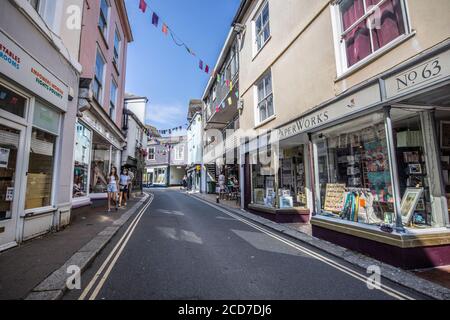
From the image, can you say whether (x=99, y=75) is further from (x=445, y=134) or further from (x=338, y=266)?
(x=445, y=134)

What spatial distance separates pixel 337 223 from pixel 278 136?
12.6 ft

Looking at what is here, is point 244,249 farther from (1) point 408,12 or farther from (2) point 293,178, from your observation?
(1) point 408,12

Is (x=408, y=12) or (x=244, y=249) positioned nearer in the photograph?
(x=408, y=12)

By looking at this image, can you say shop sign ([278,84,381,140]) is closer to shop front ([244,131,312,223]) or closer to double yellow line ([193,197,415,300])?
shop front ([244,131,312,223])

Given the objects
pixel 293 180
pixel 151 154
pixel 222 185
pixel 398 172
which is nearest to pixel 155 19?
pixel 293 180

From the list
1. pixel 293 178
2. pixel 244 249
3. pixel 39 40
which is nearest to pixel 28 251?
pixel 244 249

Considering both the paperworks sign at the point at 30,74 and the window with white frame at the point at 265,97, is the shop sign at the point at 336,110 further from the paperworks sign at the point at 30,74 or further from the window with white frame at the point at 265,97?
the paperworks sign at the point at 30,74

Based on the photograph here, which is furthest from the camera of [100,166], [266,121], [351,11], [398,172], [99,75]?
[100,166]

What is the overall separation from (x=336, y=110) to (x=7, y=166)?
7112mm

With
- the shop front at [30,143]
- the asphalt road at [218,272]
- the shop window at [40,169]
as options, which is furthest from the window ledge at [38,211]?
the asphalt road at [218,272]

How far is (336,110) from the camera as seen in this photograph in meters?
5.64

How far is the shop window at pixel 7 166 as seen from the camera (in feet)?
15.5
